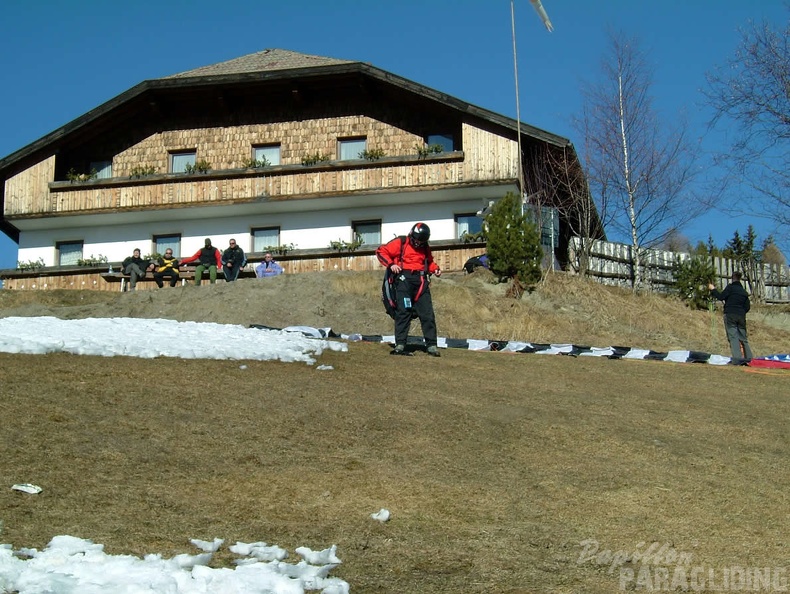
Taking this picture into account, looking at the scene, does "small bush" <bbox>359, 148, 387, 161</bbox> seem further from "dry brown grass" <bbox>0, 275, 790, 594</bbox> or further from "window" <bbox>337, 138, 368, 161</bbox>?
"dry brown grass" <bbox>0, 275, 790, 594</bbox>

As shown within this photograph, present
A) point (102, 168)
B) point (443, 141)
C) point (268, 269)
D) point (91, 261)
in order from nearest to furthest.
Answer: point (268, 269), point (443, 141), point (91, 261), point (102, 168)

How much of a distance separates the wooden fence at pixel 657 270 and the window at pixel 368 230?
616 cm

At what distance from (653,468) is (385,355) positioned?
6.62 meters

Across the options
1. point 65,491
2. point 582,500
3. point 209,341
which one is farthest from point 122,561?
point 209,341

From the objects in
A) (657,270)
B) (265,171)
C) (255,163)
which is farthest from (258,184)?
(657,270)

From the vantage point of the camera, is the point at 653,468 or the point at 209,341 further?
the point at 209,341

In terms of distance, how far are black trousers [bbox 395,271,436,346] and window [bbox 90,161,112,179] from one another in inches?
809

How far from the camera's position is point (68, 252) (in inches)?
1272

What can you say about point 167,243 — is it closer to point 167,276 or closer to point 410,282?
point 167,276

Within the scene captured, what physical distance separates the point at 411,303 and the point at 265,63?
20.3 m

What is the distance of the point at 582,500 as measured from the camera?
7.26m

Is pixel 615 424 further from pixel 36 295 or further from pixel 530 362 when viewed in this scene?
pixel 36 295

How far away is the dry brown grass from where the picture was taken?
6.05 meters

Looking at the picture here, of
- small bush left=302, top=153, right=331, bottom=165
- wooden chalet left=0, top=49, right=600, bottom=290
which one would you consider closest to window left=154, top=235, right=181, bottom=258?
wooden chalet left=0, top=49, right=600, bottom=290
